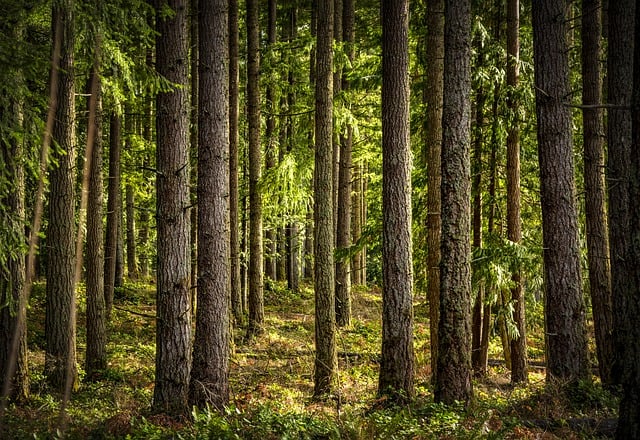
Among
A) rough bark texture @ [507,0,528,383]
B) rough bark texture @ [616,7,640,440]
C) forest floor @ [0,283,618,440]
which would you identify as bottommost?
forest floor @ [0,283,618,440]

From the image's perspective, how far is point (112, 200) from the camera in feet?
53.6

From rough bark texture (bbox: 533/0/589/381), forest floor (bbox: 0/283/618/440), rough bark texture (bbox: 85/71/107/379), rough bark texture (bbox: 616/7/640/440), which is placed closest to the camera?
rough bark texture (bbox: 616/7/640/440)

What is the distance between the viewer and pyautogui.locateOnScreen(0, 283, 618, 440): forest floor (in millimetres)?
6695

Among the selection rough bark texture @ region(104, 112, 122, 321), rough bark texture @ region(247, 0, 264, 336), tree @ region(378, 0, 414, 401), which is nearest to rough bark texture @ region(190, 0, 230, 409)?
tree @ region(378, 0, 414, 401)

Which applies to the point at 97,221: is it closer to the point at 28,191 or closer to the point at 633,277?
the point at 28,191

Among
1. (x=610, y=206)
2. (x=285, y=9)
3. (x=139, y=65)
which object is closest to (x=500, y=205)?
(x=610, y=206)

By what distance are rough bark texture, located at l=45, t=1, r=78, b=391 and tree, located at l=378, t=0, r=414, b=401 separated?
6.00 m

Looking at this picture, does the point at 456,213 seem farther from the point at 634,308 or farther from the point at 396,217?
the point at 634,308

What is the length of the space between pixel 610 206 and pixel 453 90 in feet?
13.4

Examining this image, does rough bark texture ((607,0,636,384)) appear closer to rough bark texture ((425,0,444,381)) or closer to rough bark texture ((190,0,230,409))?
rough bark texture ((425,0,444,381))

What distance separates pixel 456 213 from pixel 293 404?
16.1ft

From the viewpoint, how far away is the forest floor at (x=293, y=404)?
22.0 ft

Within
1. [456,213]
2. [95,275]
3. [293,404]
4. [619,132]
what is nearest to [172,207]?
[456,213]

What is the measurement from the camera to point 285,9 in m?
22.2
